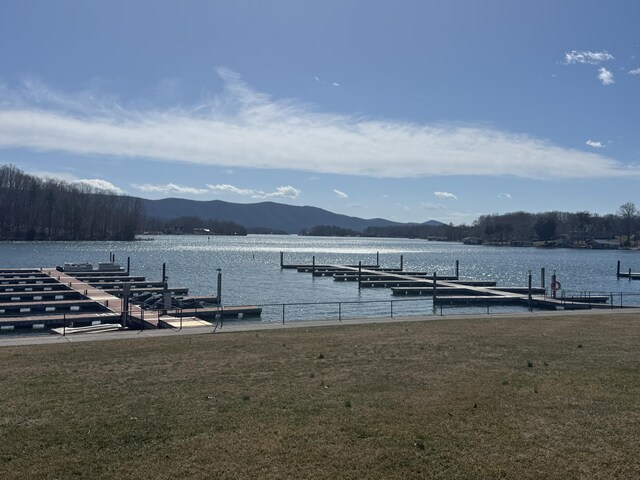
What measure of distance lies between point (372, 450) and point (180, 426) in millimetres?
3444

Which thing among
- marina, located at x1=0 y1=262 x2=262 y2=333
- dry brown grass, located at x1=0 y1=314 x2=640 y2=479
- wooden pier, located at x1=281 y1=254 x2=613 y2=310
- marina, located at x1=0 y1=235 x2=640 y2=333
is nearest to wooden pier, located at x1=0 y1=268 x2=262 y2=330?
marina, located at x1=0 y1=262 x2=262 y2=333

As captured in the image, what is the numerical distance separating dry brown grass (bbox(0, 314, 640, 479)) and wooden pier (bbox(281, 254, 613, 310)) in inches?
1074

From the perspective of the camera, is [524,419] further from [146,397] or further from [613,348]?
[613,348]

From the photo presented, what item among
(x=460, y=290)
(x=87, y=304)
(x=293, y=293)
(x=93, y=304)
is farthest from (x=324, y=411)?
(x=460, y=290)

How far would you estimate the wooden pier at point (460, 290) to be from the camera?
51688mm

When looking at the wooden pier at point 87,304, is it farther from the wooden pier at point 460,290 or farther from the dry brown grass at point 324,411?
the wooden pier at point 460,290

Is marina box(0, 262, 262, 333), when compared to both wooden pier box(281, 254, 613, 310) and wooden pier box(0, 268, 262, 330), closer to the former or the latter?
wooden pier box(0, 268, 262, 330)

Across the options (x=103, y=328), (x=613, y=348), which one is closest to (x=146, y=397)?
(x=613, y=348)

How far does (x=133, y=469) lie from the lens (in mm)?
8203

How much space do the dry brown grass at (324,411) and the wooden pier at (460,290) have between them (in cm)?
2728

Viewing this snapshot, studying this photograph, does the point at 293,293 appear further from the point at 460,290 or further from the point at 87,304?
the point at 87,304

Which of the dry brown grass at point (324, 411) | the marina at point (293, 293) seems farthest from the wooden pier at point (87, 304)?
the dry brown grass at point (324, 411)

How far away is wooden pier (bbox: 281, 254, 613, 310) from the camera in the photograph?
170 feet

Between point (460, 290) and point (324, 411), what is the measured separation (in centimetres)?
5563
